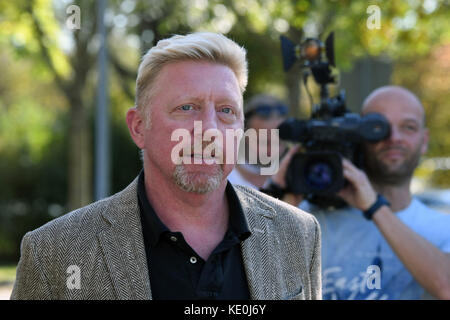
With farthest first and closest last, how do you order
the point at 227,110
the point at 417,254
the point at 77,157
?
1. the point at 77,157
2. the point at 417,254
3. the point at 227,110

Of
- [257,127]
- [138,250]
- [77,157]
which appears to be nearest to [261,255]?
[138,250]

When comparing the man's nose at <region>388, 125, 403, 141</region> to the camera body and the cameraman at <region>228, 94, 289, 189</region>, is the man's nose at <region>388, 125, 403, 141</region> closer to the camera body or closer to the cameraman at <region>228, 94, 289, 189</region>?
the camera body

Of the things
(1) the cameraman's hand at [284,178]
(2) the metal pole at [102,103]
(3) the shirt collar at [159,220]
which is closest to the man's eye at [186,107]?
(3) the shirt collar at [159,220]

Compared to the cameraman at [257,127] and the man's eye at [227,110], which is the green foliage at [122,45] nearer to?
the cameraman at [257,127]

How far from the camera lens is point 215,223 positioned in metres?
2.14

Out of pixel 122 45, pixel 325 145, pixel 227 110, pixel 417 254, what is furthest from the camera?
pixel 122 45

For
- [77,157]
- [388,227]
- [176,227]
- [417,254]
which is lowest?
[77,157]

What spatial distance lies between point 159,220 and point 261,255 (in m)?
0.36

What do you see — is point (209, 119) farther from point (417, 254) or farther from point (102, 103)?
point (102, 103)

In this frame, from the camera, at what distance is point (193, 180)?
6.57ft

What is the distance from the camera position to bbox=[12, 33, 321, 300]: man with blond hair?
6.37ft

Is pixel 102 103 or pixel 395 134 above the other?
pixel 395 134

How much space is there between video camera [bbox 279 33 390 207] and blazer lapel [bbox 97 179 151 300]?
3.97ft
